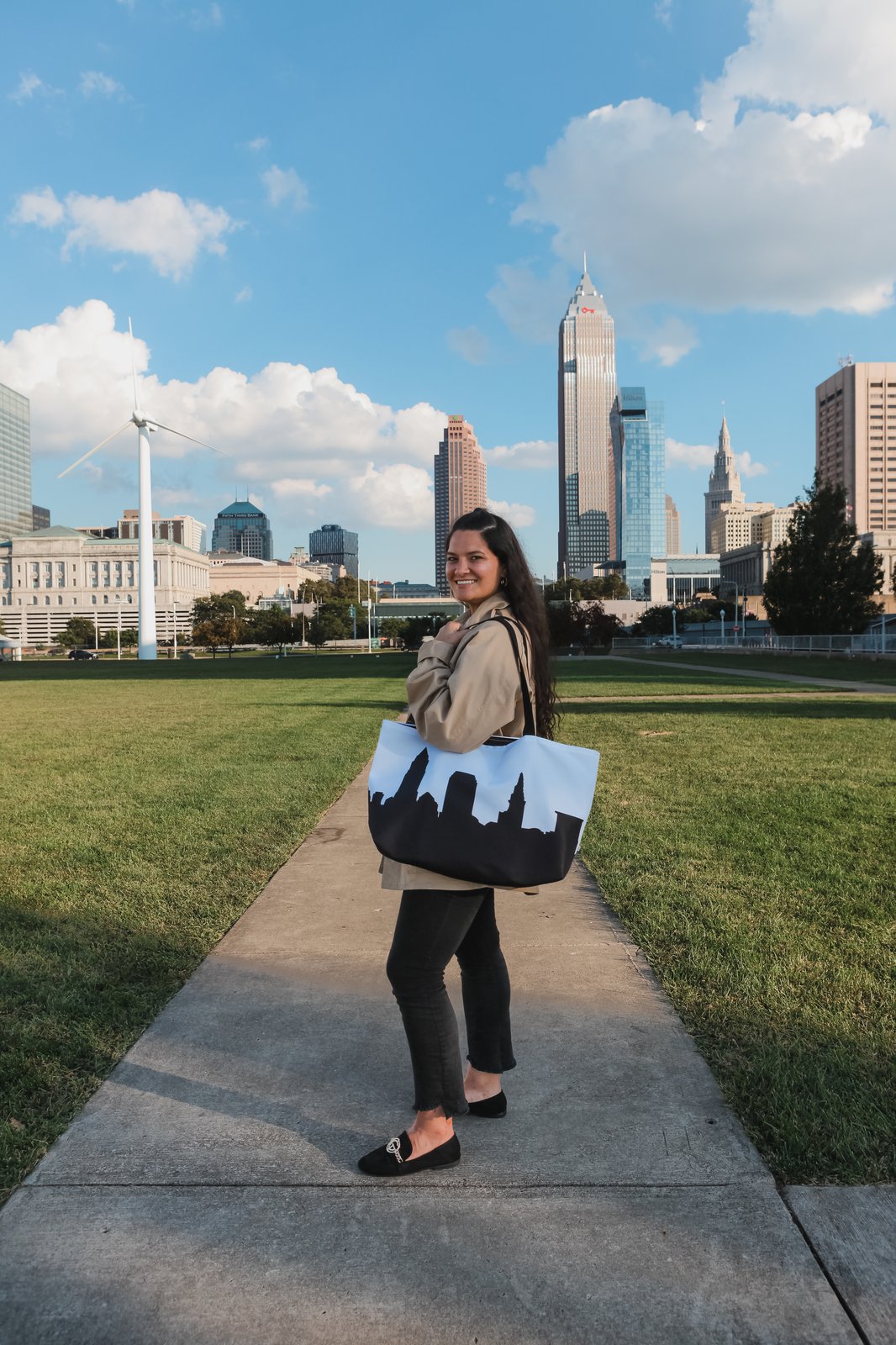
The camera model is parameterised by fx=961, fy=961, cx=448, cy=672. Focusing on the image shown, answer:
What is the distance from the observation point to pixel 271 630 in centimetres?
13038

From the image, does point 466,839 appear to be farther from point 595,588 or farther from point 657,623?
point 595,588

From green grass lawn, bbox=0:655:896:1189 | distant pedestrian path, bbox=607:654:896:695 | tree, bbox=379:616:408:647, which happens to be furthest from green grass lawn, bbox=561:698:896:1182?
tree, bbox=379:616:408:647

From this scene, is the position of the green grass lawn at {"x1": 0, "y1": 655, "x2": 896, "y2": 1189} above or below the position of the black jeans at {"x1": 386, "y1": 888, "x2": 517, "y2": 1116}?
below

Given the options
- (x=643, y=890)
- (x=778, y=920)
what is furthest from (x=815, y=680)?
(x=778, y=920)

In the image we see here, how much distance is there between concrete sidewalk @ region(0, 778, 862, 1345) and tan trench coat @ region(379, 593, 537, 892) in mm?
873

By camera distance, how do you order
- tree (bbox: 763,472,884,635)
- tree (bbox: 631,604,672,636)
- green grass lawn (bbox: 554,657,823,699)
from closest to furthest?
green grass lawn (bbox: 554,657,823,699), tree (bbox: 763,472,884,635), tree (bbox: 631,604,672,636)

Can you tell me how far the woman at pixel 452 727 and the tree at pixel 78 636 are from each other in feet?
464

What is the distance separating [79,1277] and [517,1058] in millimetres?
1707

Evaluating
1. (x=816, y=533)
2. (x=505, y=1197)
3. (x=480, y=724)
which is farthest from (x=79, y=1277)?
(x=816, y=533)

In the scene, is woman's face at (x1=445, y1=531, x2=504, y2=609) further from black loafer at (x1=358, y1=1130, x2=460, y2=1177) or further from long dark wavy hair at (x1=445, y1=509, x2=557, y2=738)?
black loafer at (x1=358, y1=1130, x2=460, y2=1177)

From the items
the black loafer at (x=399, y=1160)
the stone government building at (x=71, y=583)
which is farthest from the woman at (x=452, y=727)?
the stone government building at (x=71, y=583)

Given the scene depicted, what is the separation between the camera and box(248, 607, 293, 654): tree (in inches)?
5074

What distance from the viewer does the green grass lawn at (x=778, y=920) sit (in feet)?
10.2

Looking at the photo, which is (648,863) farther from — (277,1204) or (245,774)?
(245,774)
